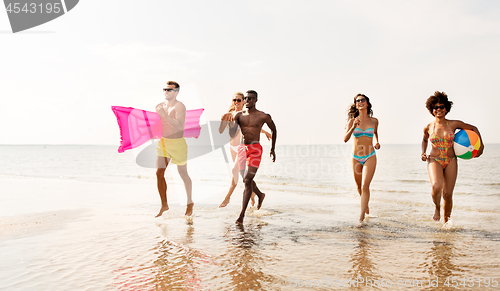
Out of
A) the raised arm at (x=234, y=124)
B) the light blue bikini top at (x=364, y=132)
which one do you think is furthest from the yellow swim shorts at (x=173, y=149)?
the light blue bikini top at (x=364, y=132)

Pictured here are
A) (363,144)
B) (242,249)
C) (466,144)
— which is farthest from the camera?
(363,144)

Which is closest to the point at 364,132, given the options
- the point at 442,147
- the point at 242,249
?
the point at 442,147

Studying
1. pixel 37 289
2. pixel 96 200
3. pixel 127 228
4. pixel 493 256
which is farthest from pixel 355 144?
pixel 96 200

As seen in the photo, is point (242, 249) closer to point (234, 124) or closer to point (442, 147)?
point (234, 124)

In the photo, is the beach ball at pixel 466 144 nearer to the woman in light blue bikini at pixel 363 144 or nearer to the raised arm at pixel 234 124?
the woman in light blue bikini at pixel 363 144

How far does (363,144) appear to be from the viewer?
6.66 m

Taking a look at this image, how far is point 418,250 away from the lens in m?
4.83

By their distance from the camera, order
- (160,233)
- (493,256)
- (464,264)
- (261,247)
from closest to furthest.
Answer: (464,264) < (493,256) < (261,247) < (160,233)

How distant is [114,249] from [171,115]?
9.61ft

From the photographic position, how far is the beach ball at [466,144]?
6.04m

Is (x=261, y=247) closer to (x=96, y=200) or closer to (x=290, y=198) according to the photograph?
(x=290, y=198)

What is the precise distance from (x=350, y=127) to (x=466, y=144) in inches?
78.4

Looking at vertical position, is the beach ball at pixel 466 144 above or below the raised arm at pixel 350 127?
below

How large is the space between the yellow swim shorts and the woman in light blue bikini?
326 cm
